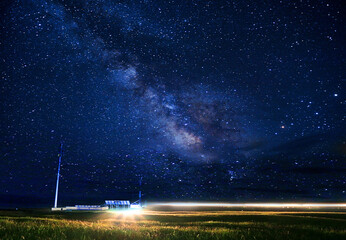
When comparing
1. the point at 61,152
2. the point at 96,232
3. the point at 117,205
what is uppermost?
the point at 61,152

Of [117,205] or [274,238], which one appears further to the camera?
[117,205]

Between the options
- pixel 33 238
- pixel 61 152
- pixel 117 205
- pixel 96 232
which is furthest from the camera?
pixel 117 205

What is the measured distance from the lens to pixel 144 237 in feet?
27.7

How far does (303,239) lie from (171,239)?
540 centimetres

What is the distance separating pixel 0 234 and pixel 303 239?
1102cm

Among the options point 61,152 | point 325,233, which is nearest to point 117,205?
point 61,152

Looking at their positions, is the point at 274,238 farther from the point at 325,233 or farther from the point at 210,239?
the point at 325,233

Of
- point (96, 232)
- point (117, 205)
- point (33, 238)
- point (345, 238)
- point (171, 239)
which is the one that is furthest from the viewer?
point (117, 205)

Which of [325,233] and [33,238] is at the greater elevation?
[33,238]

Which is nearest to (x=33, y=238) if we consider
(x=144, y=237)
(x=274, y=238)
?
(x=144, y=237)

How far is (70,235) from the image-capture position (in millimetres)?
8461

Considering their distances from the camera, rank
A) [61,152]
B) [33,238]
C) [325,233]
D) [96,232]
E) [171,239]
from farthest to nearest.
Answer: [61,152]
[325,233]
[96,232]
[171,239]
[33,238]

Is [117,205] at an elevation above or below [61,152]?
below

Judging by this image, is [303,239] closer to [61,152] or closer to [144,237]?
[144,237]
